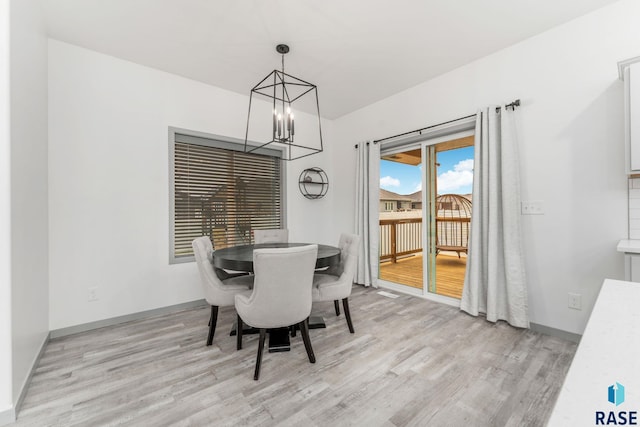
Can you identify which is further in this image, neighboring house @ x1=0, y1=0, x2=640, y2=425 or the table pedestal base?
the table pedestal base

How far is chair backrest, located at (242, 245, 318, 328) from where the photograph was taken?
175 cm

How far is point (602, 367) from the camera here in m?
0.50

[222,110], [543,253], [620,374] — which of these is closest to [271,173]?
[222,110]

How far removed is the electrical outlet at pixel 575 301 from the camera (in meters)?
2.36

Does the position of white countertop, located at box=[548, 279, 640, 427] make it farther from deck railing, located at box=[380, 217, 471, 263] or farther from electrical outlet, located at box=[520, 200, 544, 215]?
deck railing, located at box=[380, 217, 471, 263]

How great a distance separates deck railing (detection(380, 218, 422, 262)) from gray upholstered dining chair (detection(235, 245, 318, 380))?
2869 mm

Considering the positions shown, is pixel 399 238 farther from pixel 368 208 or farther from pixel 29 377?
pixel 29 377

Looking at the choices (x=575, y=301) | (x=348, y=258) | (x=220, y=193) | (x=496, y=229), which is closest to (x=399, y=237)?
(x=496, y=229)

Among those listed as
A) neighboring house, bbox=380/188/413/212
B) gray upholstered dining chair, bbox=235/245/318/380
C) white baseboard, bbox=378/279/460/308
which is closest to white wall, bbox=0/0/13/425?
gray upholstered dining chair, bbox=235/245/318/380

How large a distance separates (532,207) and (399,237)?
7.74 feet

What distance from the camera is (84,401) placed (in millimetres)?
1675

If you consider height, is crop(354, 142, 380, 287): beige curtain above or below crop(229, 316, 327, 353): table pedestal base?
above

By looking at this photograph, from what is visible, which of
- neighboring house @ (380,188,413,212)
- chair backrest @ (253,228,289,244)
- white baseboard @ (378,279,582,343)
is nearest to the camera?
Result: white baseboard @ (378,279,582,343)

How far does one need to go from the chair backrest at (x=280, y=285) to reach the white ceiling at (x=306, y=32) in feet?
6.47
